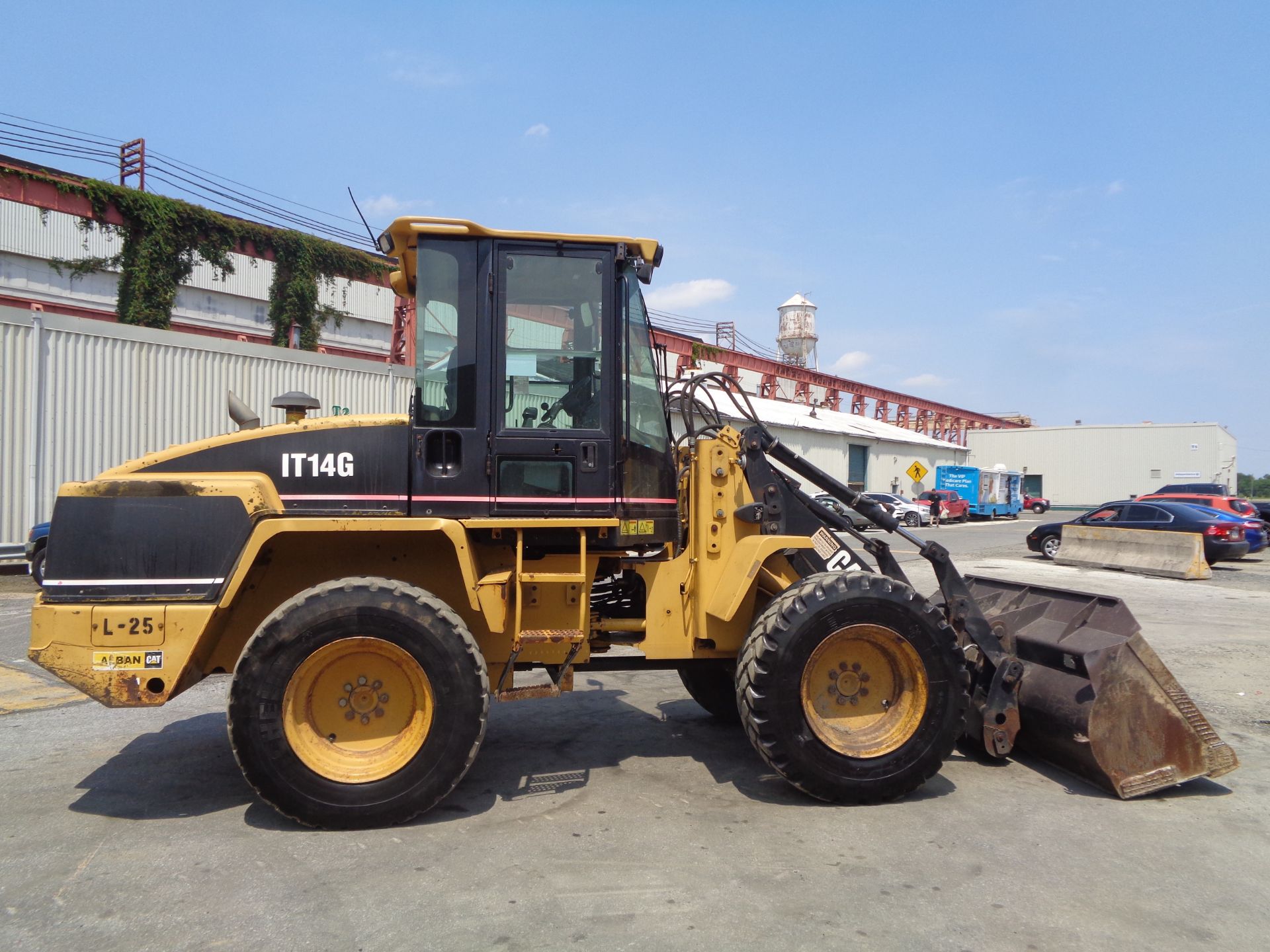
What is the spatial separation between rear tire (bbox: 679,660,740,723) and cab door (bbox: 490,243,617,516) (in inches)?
75.0

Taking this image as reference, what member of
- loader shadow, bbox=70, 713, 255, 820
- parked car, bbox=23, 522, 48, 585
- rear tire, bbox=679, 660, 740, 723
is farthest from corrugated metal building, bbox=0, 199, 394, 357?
rear tire, bbox=679, 660, 740, 723

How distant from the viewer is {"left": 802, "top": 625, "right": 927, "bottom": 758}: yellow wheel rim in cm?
463

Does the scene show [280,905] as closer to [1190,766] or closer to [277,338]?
[1190,766]

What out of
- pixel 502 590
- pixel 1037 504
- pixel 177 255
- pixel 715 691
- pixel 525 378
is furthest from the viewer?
pixel 1037 504

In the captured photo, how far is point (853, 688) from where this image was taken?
4.75 meters

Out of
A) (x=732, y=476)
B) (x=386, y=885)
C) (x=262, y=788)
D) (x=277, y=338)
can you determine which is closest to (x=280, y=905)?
Answer: (x=386, y=885)

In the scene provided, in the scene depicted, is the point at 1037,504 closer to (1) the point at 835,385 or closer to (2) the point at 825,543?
(1) the point at 835,385

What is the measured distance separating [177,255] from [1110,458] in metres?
54.3

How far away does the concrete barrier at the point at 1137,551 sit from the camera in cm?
1641

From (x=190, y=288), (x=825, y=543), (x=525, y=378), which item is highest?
(x=190, y=288)

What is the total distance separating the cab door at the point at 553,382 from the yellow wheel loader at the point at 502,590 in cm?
1

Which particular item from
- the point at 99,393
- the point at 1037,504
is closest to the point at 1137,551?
the point at 99,393

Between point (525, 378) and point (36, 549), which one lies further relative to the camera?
point (36, 549)

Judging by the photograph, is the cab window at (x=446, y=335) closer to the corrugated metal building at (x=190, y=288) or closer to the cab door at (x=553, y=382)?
the cab door at (x=553, y=382)
